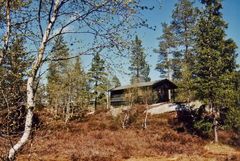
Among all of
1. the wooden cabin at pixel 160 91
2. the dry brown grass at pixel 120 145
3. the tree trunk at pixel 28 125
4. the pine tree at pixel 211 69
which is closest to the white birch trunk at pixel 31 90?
the tree trunk at pixel 28 125

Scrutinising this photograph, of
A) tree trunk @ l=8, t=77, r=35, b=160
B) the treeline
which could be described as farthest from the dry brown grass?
tree trunk @ l=8, t=77, r=35, b=160

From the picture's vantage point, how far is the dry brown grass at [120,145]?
2150 centimetres

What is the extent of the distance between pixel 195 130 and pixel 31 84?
95.2 ft

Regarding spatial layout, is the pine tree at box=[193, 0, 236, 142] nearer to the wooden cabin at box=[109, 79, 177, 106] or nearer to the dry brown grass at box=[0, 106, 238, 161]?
the dry brown grass at box=[0, 106, 238, 161]

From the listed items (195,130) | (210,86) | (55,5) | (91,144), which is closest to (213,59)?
(210,86)

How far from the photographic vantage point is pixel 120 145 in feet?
83.7

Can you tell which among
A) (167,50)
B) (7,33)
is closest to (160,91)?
(167,50)

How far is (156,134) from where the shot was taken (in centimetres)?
3180

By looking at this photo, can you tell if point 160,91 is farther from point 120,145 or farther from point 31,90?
point 31,90

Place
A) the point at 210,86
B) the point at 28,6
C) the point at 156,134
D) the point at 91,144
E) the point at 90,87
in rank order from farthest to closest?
the point at 90,87, the point at 156,134, the point at 210,86, the point at 91,144, the point at 28,6

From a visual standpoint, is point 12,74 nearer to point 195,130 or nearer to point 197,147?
point 197,147

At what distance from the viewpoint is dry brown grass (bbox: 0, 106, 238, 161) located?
70.5 feet

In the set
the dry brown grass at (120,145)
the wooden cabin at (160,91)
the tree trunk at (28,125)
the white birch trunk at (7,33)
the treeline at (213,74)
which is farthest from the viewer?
the wooden cabin at (160,91)

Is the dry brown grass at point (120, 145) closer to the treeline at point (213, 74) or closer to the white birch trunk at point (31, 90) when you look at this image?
the treeline at point (213, 74)
